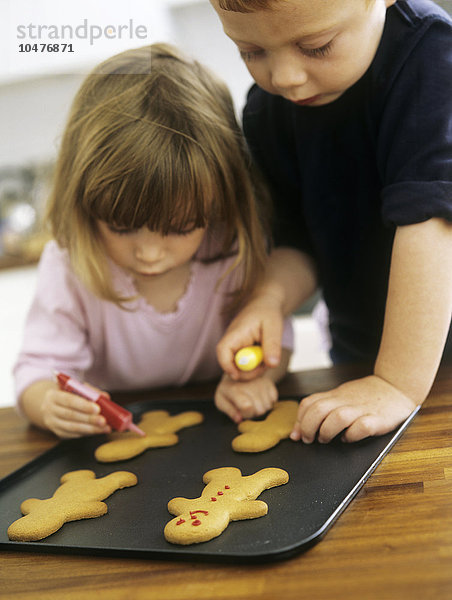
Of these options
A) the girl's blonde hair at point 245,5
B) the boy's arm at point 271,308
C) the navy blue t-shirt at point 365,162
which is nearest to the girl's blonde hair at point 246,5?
the girl's blonde hair at point 245,5

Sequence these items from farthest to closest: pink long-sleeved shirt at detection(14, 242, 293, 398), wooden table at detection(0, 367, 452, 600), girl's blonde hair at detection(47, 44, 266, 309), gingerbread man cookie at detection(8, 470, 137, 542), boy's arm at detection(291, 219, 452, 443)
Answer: pink long-sleeved shirt at detection(14, 242, 293, 398) < girl's blonde hair at detection(47, 44, 266, 309) < boy's arm at detection(291, 219, 452, 443) < gingerbread man cookie at detection(8, 470, 137, 542) < wooden table at detection(0, 367, 452, 600)

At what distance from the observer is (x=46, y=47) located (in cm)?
75

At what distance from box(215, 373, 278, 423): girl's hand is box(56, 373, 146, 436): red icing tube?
9 centimetres

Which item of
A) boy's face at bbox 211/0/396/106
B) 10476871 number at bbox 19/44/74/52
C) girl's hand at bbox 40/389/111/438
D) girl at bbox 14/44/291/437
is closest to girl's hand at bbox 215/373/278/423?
girl at bbox 14/44/291/437

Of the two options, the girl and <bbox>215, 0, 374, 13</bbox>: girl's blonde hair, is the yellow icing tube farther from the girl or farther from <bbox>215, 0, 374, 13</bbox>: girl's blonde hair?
<bbox>215, 0, 374, 13</bbox>: girl's blonde hair

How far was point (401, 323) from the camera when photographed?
2.06ft

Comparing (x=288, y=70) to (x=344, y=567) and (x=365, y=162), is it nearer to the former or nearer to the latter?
(x=365, y=162)

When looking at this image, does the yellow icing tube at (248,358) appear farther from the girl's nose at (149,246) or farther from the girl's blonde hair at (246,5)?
the girl's blonde hair at (246,5)

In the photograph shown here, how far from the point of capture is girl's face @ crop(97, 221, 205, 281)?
0.73 meters

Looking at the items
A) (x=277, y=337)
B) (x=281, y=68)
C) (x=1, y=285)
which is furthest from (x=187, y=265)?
(x=1, y=285)

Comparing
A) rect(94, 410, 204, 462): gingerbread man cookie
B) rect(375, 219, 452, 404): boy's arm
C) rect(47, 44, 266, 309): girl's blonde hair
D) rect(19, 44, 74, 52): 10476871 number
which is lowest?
rect(94, 410, 204, 462): gingerbread man cookie

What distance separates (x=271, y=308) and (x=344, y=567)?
42cm

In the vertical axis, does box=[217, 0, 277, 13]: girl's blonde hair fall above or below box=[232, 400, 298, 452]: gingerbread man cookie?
above

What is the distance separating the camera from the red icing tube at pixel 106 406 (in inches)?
27.5
